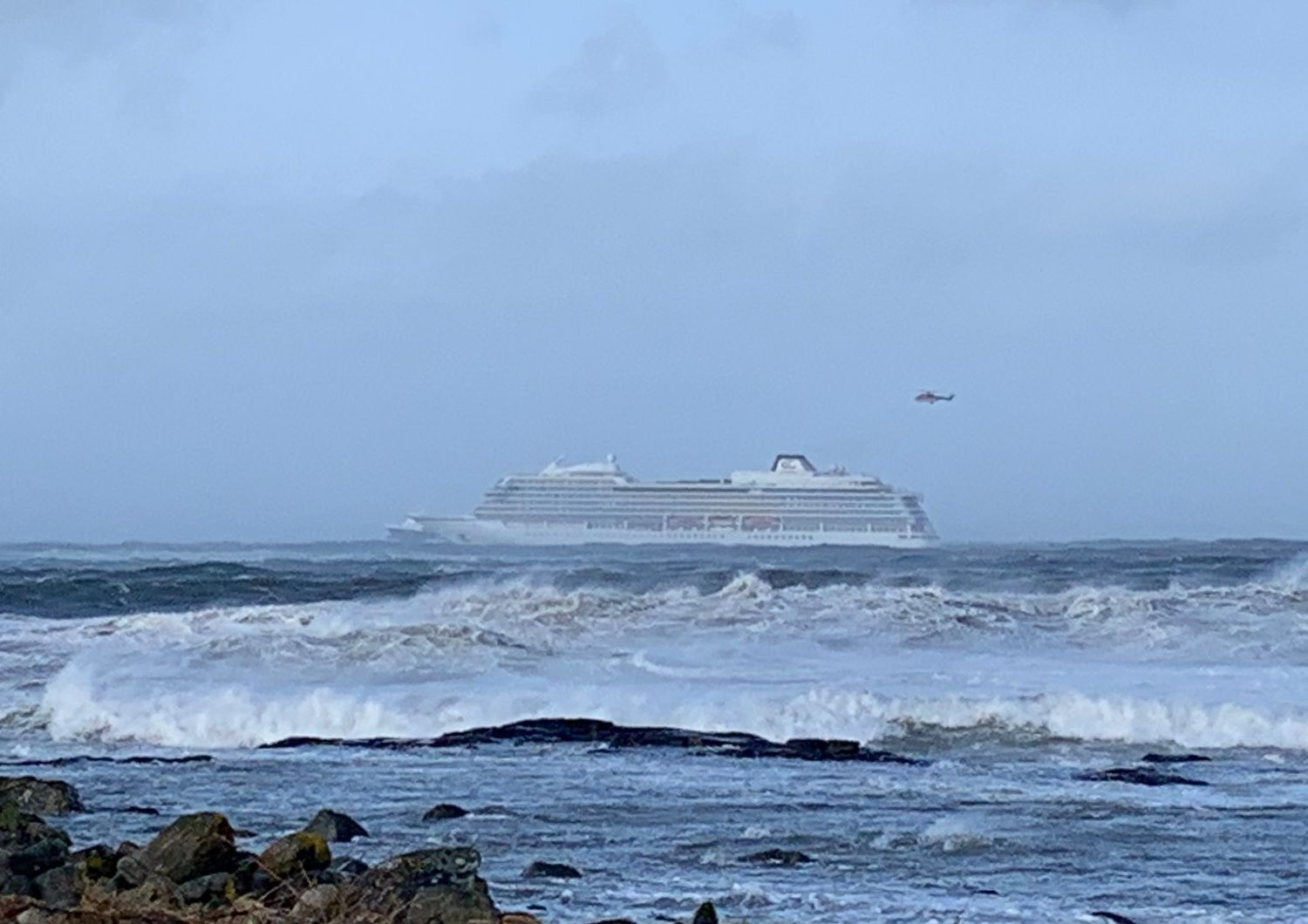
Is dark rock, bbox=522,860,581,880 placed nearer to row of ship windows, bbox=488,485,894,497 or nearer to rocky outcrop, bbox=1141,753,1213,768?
rocky outcrop, bbox=1141,753,1213,768

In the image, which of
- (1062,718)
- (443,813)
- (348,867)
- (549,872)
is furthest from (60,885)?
(1062,718)

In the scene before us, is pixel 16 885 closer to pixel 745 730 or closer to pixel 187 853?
pixel 187 853

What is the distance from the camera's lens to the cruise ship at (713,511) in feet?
262

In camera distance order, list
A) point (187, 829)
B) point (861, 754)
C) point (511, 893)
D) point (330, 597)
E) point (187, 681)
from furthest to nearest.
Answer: point (330, 597) → point (187, 681) → point (861, 754) → point (511, 893) → point (187, 829)

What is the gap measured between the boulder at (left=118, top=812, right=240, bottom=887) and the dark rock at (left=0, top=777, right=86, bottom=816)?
331cm

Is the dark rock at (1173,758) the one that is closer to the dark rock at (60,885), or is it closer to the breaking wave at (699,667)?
the breaking wave at (699,667)

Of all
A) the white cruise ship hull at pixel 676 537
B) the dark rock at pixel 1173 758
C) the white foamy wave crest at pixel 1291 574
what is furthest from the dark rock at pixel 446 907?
the white cruise ship hull at pixel 676 537

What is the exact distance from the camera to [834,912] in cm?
782

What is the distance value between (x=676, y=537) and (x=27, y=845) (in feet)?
236

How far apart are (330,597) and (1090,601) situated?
16.0m

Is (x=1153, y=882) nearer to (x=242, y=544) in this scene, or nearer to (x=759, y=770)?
(x=759, y=770)

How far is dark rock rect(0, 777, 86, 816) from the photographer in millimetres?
10742

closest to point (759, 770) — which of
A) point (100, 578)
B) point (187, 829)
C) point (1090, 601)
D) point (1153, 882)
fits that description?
point (1153, 882)

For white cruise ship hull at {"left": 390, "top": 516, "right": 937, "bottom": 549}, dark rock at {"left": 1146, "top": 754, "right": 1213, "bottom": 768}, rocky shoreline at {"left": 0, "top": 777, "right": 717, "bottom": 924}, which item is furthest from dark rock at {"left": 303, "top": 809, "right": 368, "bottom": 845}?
white cruise ship hull at {"left": 390, "top": 516, "right": 937, "bottom": 549}
